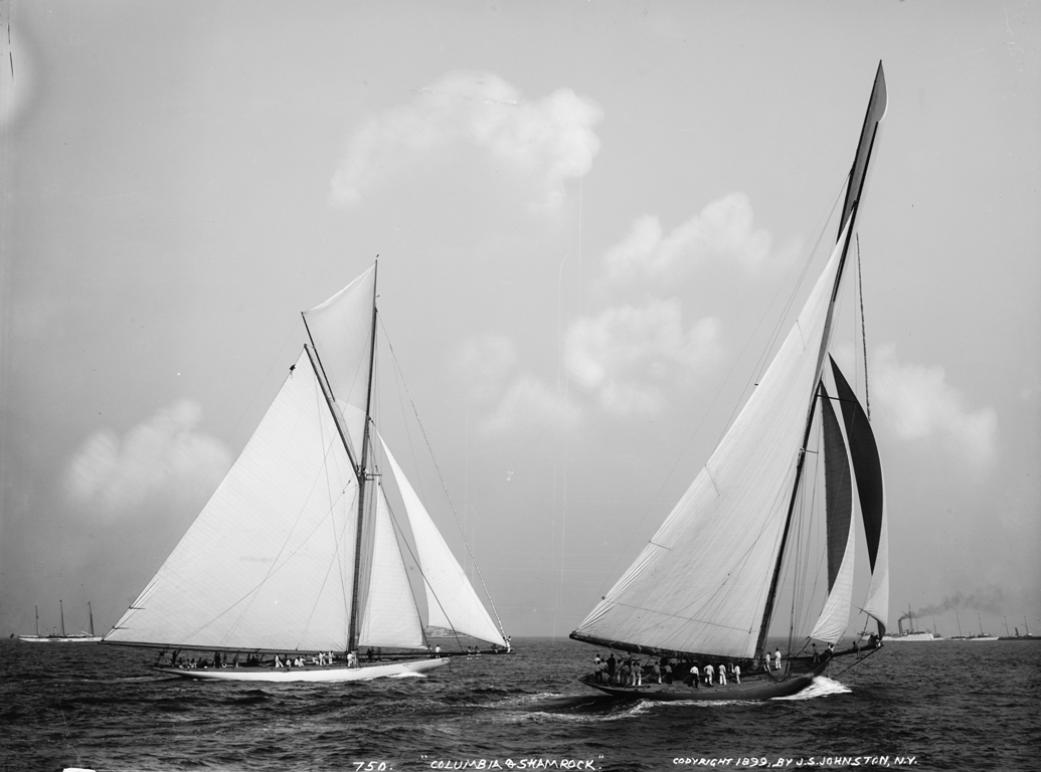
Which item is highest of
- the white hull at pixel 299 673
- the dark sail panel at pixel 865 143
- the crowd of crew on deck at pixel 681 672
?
the dark sail panel at pixel 865 143

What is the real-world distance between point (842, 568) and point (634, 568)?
6.97m

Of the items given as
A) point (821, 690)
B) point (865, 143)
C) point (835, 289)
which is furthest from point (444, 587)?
point (865, 143)

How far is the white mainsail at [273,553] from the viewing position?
134 ft

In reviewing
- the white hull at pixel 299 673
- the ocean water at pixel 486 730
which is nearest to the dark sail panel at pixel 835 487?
the ocean water at pixel 486 730

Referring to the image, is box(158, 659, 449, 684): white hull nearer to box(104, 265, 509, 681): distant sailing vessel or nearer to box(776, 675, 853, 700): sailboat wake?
box(104, 265, 509, 681): distant sailing vessel

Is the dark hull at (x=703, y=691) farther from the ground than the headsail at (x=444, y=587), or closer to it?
closer to it

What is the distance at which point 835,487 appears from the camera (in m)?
34.8

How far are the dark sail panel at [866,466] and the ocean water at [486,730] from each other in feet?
19.8

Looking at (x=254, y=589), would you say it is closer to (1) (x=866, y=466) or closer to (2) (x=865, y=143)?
(1) (x=866, y=466)

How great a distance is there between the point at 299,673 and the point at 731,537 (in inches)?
748

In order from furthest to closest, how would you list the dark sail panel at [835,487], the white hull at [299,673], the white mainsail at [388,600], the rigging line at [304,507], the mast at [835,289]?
the white mainsail at [388,600], the rigging line at [304,507], the white hull at [299,673], the dark sail panel at [835,487], the mast at [835,289]

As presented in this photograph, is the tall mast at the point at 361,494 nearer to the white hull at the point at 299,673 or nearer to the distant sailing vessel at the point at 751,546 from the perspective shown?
the white hull at the point at 299,673

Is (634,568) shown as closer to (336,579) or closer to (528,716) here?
(528,716)

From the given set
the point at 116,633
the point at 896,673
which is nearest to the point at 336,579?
the point at 116,633
